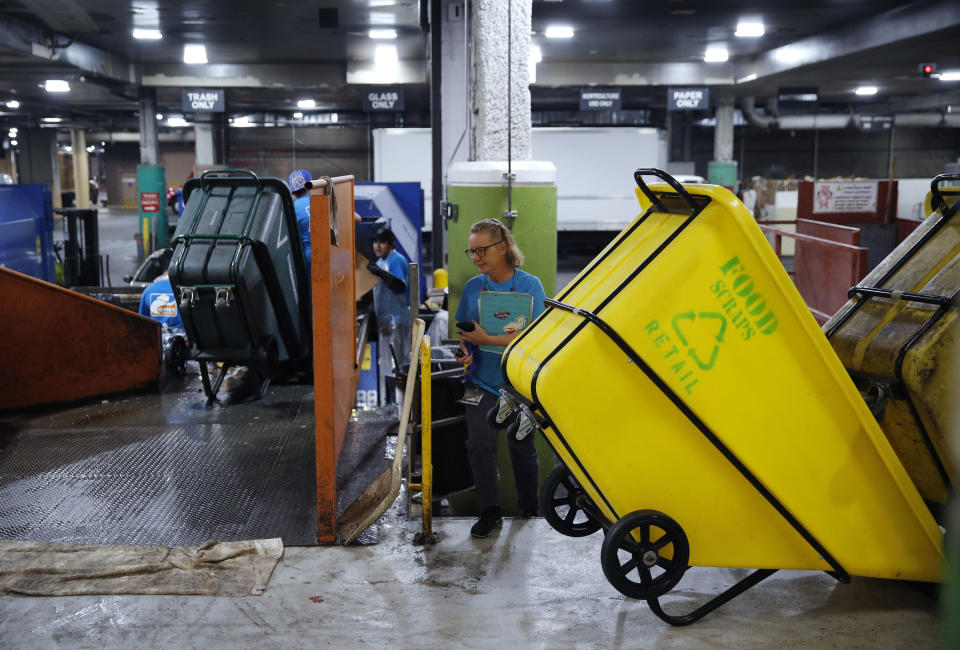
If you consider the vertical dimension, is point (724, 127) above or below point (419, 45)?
below

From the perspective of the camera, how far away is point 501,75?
694 centimetres

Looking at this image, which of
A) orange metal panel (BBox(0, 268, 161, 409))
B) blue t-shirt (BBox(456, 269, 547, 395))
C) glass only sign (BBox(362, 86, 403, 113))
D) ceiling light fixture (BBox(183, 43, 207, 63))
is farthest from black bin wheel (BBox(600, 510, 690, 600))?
glass only sign (BBox(362, 86, 403, 113))

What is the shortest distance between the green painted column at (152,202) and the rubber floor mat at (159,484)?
18306mm

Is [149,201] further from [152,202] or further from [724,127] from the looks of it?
[724,127]

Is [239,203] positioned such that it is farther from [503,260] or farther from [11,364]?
[503,260]

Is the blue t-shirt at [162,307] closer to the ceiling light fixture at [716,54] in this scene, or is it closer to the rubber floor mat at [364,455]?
the rubber floor mat at [364,455]

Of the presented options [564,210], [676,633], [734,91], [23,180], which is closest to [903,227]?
[564,210]

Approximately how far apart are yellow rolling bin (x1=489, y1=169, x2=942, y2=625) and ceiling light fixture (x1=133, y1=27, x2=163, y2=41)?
18129 millimetres

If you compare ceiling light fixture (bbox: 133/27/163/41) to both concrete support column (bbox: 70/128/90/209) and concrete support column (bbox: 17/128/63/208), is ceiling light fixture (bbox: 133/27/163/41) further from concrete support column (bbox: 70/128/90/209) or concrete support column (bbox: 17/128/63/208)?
concrete support column (bbox: 17/128/63/208)

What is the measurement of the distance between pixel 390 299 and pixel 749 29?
44.3ft

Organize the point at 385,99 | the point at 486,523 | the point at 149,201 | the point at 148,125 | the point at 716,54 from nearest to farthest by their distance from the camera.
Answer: the point at 486,523 < the point at 716,54 < the point at 385,99 < the point at 149,201 < the point at 148,125

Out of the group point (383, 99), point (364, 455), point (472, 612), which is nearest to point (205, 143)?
point (383, 99)

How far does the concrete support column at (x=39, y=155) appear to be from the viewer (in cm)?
4259

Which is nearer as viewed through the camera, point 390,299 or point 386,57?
point 390,299
